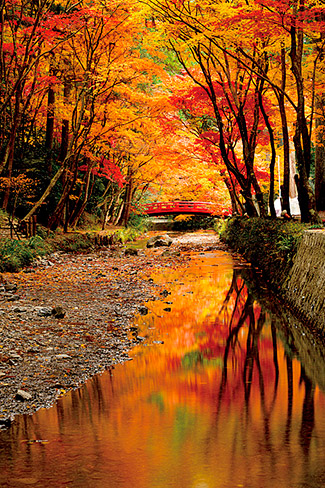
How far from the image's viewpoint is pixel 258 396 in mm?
5117

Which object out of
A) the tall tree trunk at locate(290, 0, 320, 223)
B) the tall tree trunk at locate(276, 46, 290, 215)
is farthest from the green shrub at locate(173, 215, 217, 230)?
the tall tree trunk at locate(290, 0, 320, 223)

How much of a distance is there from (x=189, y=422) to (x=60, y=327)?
123 inches

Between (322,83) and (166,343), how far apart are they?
401 inches

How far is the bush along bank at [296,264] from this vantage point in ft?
23.7

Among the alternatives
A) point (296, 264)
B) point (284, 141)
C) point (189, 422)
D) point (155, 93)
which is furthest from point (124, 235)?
point (189, 422)

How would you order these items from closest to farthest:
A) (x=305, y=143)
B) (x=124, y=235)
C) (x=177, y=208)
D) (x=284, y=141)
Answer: (x=305, y=143)
(x=284, y=141)
(x=124, y=235)
(x=177, y=208)

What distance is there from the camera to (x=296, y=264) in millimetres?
8922

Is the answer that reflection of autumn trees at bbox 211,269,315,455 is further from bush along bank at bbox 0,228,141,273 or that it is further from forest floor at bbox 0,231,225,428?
bush along bank at bbox 0,228,141,273

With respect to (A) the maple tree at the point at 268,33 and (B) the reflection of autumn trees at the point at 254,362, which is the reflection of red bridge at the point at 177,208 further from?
(B) the reflection of autumn trees at the point at 254,362

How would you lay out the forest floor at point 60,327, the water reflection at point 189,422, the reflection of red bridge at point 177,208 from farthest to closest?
the reflection of red bridge at point 177,208, the forest floor at point 60,327, the water reflection at point 189,422

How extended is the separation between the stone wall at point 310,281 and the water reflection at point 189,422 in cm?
37

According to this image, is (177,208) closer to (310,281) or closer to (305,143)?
(305,143)

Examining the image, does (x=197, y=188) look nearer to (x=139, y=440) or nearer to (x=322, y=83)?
(x=322, y=83)

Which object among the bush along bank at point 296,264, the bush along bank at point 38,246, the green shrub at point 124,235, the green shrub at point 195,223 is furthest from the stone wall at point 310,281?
the green shrub at point 195,223
